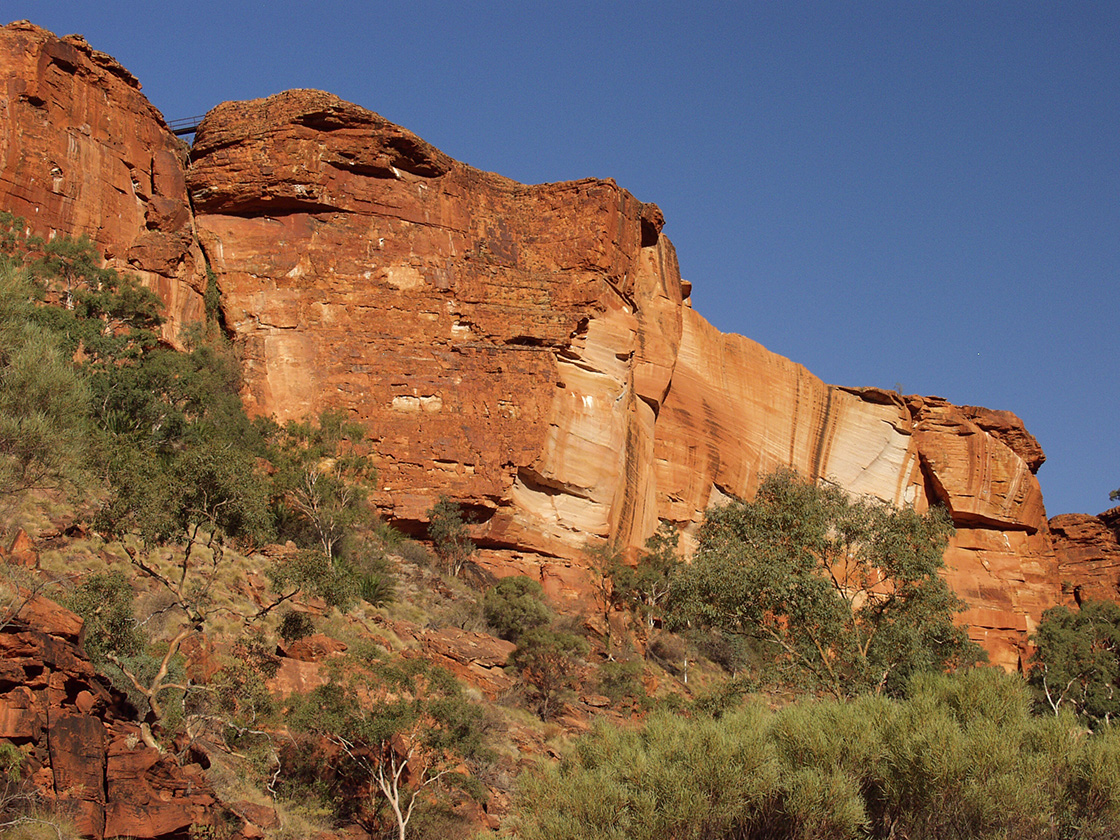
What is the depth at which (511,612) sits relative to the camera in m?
27.0

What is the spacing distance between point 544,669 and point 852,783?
37.1ft

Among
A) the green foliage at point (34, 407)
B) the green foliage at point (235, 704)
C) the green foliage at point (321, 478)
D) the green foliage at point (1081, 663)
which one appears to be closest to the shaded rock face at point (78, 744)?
the green foliage at point (235, 704)

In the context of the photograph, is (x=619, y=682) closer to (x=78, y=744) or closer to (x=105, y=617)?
(x=105, y=617)

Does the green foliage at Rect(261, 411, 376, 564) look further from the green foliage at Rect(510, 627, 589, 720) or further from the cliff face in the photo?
the green foliage at Rect(510, 627, 589, 720)

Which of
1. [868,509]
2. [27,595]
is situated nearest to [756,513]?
[868,509]

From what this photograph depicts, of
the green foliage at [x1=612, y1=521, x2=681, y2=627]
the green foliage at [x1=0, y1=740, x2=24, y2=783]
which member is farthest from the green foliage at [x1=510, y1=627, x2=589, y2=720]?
the green foliage at [x1=0, y1=740, x2=24, y2=783]

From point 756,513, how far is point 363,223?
58.6 feet

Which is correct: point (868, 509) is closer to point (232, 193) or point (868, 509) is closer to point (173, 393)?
point (173, 393)

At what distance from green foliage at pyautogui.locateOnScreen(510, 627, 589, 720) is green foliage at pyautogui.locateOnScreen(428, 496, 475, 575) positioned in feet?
19.7

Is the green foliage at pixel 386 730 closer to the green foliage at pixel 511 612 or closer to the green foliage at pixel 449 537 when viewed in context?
the green foliage at pixel 511 612

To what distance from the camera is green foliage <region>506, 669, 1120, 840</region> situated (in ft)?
42.2

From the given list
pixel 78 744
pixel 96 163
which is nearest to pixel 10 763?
pixel 78 744

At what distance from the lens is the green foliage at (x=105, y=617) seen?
14.3 metres

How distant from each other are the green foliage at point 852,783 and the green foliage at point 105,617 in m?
5.64
